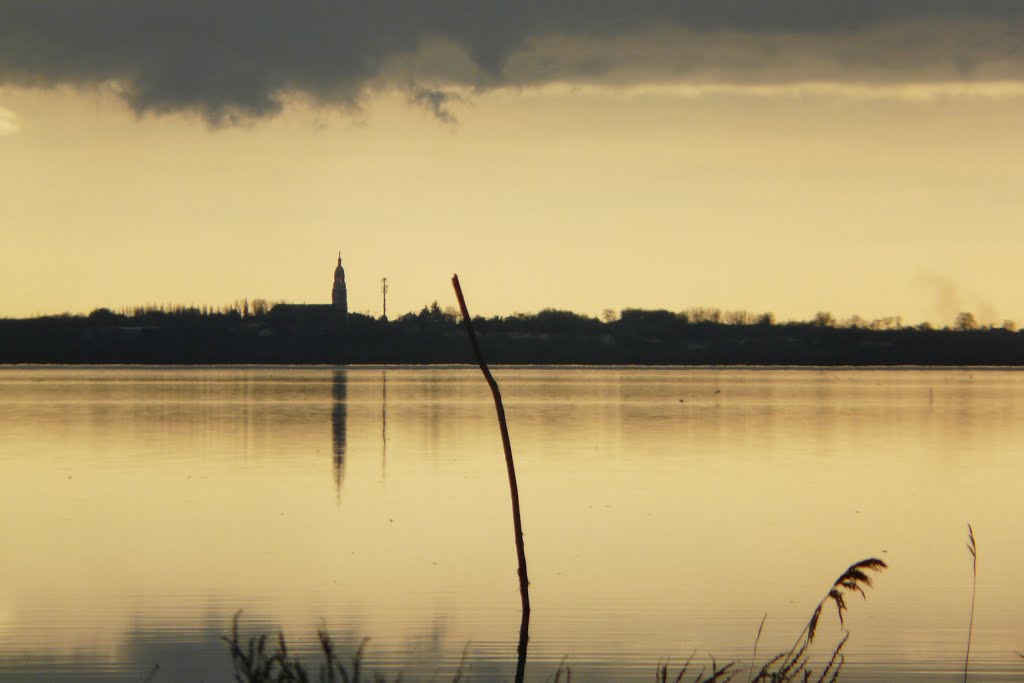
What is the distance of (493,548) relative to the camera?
20969 millimetres

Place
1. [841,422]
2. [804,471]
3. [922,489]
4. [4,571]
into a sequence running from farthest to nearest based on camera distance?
[841,422], [804,471], [922,489], [4,571]

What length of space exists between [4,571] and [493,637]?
26.5ft

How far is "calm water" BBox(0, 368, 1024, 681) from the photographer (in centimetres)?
1420

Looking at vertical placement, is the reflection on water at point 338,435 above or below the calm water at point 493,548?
above

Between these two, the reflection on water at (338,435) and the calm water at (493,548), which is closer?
the calm water at (493,548)

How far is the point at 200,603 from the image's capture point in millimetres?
16484

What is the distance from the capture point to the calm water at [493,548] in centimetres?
1420

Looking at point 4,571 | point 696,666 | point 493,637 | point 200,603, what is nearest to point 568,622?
point 493,637

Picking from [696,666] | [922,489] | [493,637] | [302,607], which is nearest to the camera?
[696,666]

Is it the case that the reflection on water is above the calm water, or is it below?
above

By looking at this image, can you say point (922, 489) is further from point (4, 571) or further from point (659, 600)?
point (4, 571)

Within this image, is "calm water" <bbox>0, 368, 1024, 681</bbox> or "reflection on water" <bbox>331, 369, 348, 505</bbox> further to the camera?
"reflection on water" <bbox>331, 369, 348, 505</bbox>

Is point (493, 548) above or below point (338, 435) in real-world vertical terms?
below

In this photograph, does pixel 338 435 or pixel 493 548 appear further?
pixel 338 435
